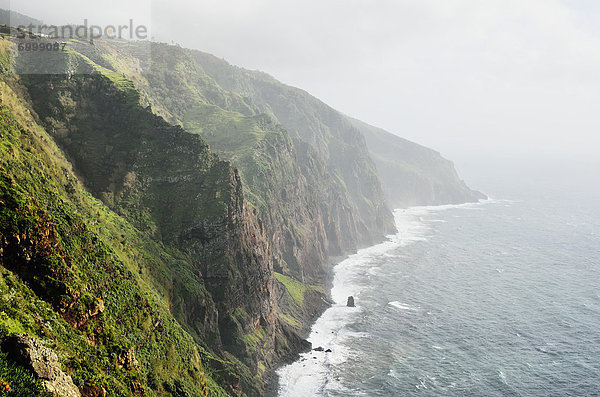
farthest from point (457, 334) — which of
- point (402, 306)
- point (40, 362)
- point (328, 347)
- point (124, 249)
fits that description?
point (40, 362)

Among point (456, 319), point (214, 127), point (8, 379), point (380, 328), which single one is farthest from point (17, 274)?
point (214, 127)

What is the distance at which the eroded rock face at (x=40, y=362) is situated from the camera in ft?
101

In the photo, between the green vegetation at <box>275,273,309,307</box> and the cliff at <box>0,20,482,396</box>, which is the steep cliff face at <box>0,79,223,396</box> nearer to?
the cliff at <box>0,20,482,396</box>

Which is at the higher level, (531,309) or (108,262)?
(108,262)

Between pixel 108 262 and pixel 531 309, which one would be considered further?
pixel 531 309

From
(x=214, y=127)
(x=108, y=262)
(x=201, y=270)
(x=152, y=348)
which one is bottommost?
(x=152, y=348)

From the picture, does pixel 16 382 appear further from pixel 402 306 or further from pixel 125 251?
pixel 402 306

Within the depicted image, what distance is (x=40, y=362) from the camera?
31891mm

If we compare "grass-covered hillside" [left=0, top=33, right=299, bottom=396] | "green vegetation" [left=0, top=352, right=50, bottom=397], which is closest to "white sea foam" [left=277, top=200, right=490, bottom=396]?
"grass-covered hillside" [left=0, top=33, right=299, bottom=396]

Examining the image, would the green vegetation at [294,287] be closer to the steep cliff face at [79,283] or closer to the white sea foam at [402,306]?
the white sea foam at [402,306]

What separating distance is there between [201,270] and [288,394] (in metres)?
34.2

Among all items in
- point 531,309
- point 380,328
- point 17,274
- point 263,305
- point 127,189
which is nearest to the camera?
point 17,274

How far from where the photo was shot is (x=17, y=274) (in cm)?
4244

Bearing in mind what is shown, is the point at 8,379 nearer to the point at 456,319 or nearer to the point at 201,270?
the point at 201,270
